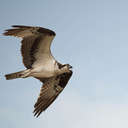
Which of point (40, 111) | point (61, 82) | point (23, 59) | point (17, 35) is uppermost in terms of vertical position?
point (17, 35)

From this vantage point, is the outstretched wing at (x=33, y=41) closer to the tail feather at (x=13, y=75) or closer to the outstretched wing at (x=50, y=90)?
the tail feather at (x=13, y=75)

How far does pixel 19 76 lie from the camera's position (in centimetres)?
1305

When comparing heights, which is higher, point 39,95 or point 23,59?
point 23,59

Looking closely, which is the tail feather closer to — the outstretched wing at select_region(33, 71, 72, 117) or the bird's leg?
the bird's leg

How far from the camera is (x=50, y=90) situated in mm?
14453

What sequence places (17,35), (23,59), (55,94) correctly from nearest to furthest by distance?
(17,35) < (23,59) < (55,94)

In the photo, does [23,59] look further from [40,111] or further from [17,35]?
[40,111]

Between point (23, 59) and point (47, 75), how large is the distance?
A: 3.92 ft

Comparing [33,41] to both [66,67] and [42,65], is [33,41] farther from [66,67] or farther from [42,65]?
[66,67]

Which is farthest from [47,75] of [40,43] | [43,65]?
[40,43]

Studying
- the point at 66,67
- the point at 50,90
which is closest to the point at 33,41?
the point at 66,67

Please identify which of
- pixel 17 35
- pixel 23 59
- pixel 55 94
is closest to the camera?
pixel 17 35

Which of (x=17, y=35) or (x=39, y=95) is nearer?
(x=17, y=35)

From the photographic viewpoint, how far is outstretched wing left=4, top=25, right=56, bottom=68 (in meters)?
12.5
